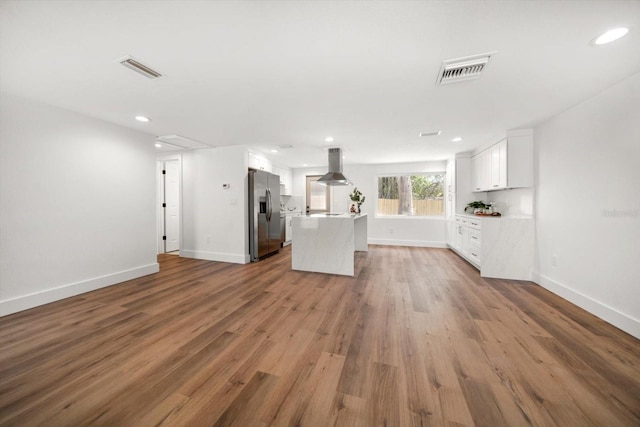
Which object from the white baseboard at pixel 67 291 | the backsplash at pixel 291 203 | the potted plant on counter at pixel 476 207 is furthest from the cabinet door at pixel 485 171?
the white baseboard at pixel 67 291

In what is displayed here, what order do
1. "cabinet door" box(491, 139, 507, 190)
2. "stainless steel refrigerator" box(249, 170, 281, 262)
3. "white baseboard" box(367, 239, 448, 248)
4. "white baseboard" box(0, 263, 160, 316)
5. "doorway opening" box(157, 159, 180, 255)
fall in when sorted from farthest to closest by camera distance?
"white baseboard" box(367, 239, 448, 248)
"doorway opening" box(157, 159, 180, 255)
"stainless steel refrigerator" box(249, 170, 281, 262)
"cabinet door" box(491, 139, 507, 190)
"white baseboard" box(0, 263, 160, 316)

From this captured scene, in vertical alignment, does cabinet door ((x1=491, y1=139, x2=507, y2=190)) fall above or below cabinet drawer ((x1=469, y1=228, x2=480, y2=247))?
above

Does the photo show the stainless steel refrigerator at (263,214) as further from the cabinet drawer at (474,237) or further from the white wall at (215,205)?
the cabinet drawer at (474,237)

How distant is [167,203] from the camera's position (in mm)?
5812

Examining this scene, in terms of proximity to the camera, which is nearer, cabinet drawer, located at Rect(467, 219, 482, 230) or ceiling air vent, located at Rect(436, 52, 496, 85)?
ceiling air vent, located at Rect(436, 52, 496, 85)

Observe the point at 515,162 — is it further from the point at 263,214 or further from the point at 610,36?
the point at 263,214

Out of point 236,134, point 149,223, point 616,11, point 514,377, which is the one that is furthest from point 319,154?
point 514,377

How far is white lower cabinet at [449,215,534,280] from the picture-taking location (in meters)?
3.59

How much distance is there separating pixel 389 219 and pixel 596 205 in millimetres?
4445

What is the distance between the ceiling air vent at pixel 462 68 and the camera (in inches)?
74.0

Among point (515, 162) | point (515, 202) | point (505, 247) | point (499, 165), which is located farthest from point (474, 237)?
point (515, 162)

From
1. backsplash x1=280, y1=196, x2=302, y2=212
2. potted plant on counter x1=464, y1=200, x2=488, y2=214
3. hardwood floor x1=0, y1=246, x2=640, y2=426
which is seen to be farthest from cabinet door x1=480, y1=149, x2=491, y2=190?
backsplash x1=280, y1=196, x2=302, y2=212

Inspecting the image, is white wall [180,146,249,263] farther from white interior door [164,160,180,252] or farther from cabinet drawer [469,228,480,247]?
cabinet drawer [469,228,480,247]

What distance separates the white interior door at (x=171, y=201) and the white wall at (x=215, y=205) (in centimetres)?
73
